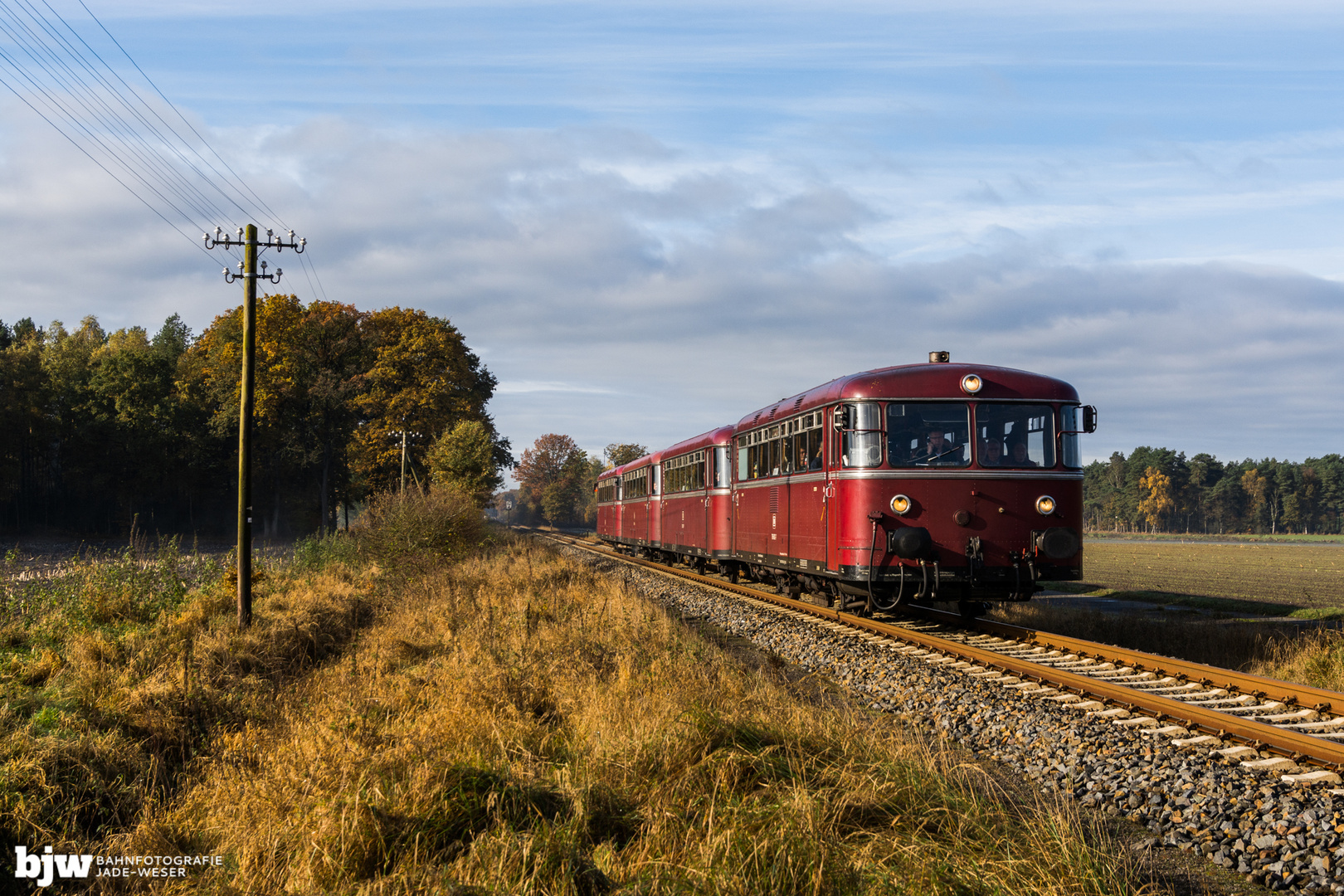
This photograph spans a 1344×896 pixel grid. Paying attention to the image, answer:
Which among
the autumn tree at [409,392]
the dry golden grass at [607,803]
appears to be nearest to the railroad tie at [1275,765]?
the dry golden grass at [607,803]

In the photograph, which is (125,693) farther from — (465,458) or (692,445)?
(465,458)

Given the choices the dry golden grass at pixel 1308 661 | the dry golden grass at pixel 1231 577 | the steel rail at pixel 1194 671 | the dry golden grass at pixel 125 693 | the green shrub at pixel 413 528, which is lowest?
the dry golden grass at pixel 1231 577

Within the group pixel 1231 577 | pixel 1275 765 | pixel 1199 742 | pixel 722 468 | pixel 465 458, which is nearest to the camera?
pixel 1275 765

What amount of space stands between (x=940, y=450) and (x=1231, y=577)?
84.2 feet

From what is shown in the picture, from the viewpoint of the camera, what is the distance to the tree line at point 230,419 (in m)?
51.2

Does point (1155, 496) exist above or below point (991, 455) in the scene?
below

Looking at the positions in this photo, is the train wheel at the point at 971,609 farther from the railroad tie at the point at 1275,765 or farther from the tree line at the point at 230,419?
the tree line at the point at 230,419

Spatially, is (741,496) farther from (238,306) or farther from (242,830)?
(238,306)

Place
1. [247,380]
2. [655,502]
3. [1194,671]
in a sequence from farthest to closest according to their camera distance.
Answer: [655,502]
[247,380]
[1194,671]

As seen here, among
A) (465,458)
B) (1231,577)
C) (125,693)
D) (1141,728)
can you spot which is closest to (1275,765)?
(1141,728)

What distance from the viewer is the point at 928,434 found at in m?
12.5

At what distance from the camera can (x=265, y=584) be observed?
2088 cm

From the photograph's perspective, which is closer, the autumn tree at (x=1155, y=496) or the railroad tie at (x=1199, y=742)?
the railroad tie at (x=1199, y=742)

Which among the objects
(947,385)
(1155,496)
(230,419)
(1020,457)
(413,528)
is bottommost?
(413,528)
